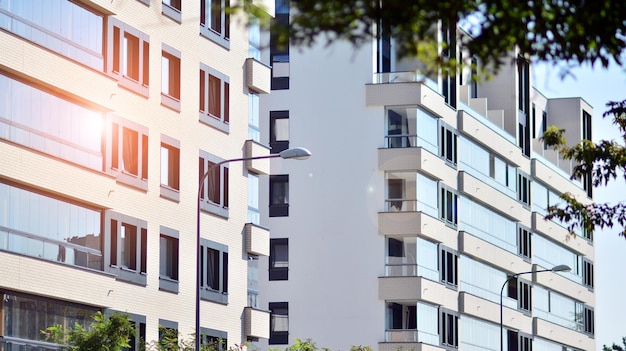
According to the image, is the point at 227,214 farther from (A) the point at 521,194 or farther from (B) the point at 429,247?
(A) the point at 521,194

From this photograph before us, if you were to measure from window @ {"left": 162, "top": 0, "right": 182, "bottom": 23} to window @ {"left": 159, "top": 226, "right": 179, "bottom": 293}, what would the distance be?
21.4 feet

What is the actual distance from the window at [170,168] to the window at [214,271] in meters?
2.33

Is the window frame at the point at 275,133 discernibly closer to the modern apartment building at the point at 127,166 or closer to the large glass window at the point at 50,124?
the modern apartment building at the point at 127,166

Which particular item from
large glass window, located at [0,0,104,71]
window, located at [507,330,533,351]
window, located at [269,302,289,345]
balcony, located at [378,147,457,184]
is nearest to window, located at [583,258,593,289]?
window, located at [507,330,533,351]

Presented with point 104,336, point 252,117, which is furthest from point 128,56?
point 104,336

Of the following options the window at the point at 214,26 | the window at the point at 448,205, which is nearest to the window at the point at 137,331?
the window at the point at 214,26

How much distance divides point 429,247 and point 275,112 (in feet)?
30.8

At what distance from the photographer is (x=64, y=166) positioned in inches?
1613

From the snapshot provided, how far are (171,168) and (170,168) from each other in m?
0.04

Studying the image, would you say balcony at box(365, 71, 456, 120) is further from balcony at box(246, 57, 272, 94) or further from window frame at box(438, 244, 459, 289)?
balcony at box(246, 57, 272, 94)

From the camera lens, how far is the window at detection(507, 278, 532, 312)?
8606 cm

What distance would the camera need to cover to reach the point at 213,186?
51031 mm

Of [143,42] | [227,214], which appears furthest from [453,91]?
[143,42]

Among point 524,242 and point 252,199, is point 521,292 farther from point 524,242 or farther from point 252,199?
point 252,199
